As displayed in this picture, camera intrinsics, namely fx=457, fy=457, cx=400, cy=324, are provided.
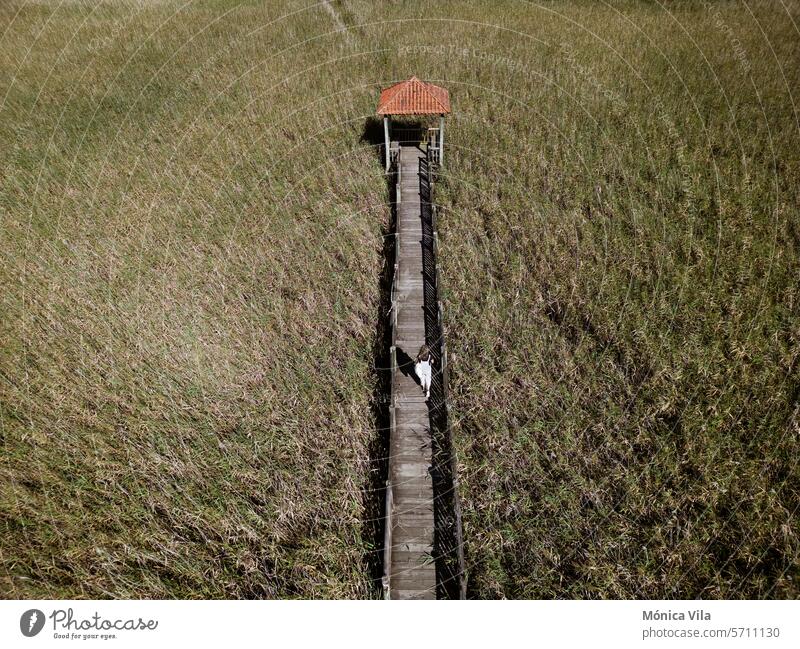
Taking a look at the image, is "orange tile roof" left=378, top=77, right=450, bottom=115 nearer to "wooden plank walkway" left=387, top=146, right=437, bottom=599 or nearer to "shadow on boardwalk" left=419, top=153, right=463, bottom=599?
"wooden plank walkway" left=387, top=146, right=437, bottom=599

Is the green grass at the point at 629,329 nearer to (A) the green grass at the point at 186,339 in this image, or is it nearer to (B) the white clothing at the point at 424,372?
(B) the white clothing at the point at 424,372

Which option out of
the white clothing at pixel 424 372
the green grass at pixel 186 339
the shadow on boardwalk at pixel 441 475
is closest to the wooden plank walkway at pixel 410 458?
the shadow on boardwalk at pixel 441 475

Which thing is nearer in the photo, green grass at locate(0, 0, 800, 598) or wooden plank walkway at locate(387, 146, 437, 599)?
wooden plank walkway at locate(387, 146, 437, 599)

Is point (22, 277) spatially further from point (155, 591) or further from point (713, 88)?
point (713, 88)

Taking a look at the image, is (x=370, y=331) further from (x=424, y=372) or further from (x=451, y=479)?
(x=451, y=479)

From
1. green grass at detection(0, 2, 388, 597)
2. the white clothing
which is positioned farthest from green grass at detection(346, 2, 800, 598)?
green grass at detection(0, 2, 388, 597)

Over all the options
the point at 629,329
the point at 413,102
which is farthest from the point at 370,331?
the point at 413,102
